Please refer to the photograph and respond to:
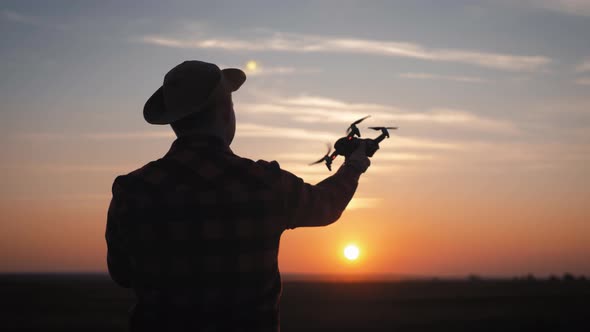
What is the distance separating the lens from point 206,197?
10.3ft

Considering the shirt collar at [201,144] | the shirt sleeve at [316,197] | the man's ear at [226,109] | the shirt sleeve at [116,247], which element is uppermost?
the man's ear at [226,109]

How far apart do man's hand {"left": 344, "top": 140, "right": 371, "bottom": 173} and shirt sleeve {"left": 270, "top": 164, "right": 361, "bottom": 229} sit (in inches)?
1.8

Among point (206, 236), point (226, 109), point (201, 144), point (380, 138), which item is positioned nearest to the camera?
point (206, 236)

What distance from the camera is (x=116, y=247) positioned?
3.42 metres

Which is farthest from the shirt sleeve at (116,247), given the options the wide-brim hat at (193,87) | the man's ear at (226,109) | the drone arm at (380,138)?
the drone arm at (380,138)

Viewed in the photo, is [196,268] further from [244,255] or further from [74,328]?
[74,328]

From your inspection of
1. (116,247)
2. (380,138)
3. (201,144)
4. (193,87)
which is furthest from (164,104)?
(380,138)

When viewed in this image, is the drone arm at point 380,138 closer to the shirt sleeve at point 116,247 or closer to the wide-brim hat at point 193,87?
the wide-brim hat at point 193,87

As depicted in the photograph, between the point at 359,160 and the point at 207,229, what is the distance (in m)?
0.97

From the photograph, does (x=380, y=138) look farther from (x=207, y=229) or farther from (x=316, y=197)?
(x=207, y=229)

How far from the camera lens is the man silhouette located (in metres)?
3.12

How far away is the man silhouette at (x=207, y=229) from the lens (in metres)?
3.12

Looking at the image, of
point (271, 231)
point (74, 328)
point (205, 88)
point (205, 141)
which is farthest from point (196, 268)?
point (74, 328)

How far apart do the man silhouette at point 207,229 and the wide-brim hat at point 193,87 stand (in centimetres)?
1
